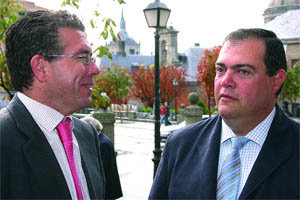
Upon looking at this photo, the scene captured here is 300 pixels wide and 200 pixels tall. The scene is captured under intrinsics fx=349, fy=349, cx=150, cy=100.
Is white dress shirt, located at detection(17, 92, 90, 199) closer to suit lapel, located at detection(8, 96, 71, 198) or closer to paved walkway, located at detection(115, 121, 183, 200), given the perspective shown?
suit lapel, located at detection(8, 96, 71, 198)

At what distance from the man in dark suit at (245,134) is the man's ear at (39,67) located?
1.04m

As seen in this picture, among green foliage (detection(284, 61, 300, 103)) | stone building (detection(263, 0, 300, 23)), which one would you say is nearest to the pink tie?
green foliage (detection(284, 61, 300, 103))

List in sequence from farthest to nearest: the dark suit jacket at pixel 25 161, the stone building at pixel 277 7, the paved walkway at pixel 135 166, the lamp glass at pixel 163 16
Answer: the stone building at pixel 277 7 → the paved walkway at pixel 135 166 → the lamp glass at pixel 163 16 → the dark suit jacket at pixel 25 161

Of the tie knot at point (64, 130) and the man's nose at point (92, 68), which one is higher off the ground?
the man's nose at point (92, 68)

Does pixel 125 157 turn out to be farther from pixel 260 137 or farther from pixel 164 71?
pixel 164 71

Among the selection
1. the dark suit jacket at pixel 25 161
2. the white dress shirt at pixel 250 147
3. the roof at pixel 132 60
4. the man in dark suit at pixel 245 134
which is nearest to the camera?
the dark suit jacket at pixel 25 161

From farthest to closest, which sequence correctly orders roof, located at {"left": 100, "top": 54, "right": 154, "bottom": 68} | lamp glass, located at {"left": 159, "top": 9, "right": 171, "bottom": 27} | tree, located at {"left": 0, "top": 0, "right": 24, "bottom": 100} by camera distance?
1. roof, located at {"left": 100, "top": 54, "right": 154, "bottom": 68}
2. lamp glass, located at {"left": 159, "top": 9, "right": 171, "bottom": 27}
3. tree, located at {"left": 0, "top": 0, "right": 24, "bottom": 100}

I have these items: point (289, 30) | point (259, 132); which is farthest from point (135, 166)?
point (289, 30)

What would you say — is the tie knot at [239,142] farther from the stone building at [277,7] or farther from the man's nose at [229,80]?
the stone building at [277,7]

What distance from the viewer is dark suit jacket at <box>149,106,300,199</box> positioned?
2.01m

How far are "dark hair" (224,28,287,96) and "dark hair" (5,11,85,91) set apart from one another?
45.8 inches

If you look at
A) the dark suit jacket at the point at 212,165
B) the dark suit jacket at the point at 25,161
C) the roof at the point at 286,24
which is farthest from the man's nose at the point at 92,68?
the roof at the point at 286,24

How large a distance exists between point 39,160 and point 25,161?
3.3 inches

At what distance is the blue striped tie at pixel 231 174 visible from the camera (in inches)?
84.0
